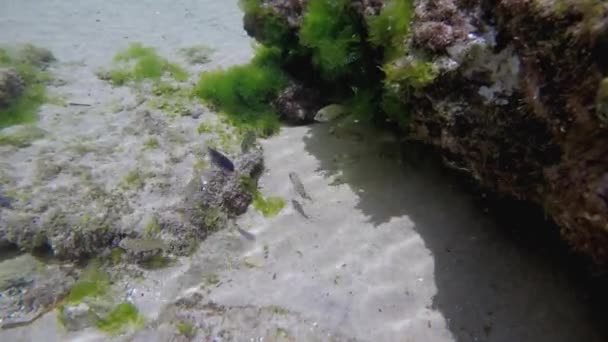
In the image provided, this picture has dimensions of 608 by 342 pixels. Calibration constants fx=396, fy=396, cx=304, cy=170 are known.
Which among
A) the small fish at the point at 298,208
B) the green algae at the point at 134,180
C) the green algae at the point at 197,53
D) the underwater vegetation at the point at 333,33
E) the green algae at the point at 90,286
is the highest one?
the underwater vegetation at the point at 333,33

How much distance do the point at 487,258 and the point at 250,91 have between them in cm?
389

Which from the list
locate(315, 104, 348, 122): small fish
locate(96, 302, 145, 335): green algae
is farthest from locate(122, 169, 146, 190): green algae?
locate(315, 104, 348, 122): small fish

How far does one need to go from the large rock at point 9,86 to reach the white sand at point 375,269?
15.3 feet

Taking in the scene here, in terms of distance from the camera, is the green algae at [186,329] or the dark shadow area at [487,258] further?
the green algae at [186,329]

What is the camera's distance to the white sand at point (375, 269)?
2947 millimetres

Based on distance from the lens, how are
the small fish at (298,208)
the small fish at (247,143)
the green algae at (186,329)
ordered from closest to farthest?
the green algae at (186,329)
the small fish at (298,208)
the small fish at (247,143)

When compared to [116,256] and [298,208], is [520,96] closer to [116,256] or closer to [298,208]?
[298,208]

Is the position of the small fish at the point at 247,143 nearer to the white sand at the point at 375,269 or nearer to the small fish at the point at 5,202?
the white sand at the point at 375,269

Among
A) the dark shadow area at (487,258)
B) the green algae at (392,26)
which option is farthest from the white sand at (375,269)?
the green algae at (392,26)

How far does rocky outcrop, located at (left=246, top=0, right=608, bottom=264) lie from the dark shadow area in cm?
54

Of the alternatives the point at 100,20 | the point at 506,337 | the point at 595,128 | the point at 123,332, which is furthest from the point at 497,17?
the point at 100,20

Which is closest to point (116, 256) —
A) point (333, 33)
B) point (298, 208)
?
point (298, 208)

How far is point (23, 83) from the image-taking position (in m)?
7.00

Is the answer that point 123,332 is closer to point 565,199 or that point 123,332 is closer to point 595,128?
point 565,199
